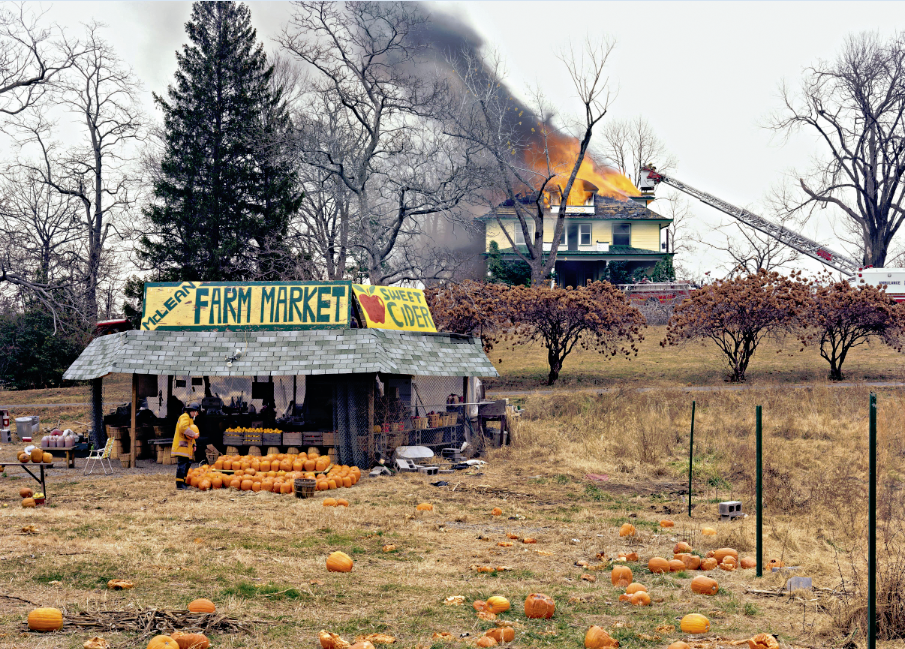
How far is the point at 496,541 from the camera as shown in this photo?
1151 centimetres

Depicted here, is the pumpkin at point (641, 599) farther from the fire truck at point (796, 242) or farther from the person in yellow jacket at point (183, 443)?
the fire truck at point (796, 242)

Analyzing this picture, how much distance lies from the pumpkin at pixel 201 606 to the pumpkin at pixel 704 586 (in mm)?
4908

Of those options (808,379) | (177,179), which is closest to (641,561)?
(808,379)

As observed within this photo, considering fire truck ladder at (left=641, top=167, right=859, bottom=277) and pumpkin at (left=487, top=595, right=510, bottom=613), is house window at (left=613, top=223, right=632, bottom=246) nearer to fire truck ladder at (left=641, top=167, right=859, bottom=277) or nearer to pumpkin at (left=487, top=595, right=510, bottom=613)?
fire truck ladder at (left=641, top=167, right=859, bottom=277)

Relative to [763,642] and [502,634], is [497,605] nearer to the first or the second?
[502,634]

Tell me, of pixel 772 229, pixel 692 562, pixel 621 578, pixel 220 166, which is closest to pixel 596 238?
pixel 772 229

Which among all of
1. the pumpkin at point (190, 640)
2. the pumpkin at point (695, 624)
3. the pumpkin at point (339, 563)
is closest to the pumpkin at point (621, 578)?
the pumpkin at point (695, 624)

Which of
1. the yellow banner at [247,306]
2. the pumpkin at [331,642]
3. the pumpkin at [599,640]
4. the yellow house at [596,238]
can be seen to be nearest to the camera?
the pumpkin at [331,642]

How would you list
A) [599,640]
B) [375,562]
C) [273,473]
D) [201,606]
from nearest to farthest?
[599,640]
[201,606]
[375,562]
[273,473]

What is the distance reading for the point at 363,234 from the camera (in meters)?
36.5

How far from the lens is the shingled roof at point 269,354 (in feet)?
59.8

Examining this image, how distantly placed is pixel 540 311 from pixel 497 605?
23.8m

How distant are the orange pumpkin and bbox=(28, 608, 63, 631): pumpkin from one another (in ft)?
20.7

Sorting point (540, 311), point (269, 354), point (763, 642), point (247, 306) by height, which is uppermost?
point (540, 311)
